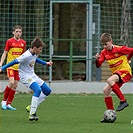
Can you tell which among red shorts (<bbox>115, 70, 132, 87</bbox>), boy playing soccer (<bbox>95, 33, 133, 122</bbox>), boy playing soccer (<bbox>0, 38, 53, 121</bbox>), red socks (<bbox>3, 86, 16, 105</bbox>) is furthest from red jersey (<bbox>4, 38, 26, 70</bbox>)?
red shorts (<bbox>115, 70, 132, 87</bbox>)

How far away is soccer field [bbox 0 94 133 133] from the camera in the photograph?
10.4 meters

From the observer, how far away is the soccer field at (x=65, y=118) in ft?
34.0

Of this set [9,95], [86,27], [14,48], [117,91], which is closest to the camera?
[117,91]

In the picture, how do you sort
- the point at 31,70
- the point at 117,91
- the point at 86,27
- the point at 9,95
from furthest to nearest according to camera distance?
the point at 86,27, the point at 9,95, the point at 31,70, the point at 117,91

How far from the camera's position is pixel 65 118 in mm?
12406

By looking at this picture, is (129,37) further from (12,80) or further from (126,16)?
(12,80)

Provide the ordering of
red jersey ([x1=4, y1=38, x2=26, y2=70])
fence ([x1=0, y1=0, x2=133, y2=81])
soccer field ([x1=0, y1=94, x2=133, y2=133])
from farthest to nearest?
1. fence ([x1=0, y1=0, x2=133, y2=81])
2. red jersey ([x1=4, y1=38, x2=26, y2=70])
3. soccer field ([x1=0, y1=94, x2=133, y2=133])

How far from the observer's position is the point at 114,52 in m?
12.5

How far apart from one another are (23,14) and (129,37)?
11.6ft

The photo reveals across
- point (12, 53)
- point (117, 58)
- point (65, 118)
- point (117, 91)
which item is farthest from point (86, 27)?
point (117, 91)

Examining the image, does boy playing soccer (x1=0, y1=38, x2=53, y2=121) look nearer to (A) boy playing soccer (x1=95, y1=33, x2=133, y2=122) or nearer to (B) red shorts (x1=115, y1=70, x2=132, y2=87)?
(A) boy playing soccer (x1=95, y1=33, x2=133, y2=122)

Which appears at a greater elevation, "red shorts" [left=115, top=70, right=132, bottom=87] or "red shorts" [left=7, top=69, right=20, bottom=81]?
"red shorts" [left=115, top=70, right=132, bottom=87]

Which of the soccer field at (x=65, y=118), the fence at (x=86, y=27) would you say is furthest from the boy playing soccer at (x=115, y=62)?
the fence at (x=86, y=27)

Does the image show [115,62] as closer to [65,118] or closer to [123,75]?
[123,75]
